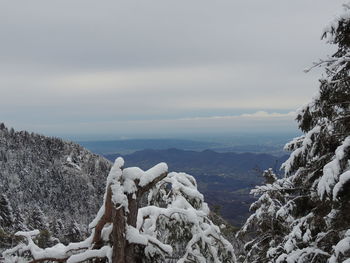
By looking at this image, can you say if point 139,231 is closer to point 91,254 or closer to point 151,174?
point 91,254

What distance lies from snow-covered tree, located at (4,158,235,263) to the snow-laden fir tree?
1.93 metres

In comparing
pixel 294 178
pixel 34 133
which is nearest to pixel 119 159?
pixel 294 178

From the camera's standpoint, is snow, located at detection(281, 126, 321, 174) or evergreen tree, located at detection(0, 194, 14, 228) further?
evergreen tree, located at detection(0, 194, 14, 228)

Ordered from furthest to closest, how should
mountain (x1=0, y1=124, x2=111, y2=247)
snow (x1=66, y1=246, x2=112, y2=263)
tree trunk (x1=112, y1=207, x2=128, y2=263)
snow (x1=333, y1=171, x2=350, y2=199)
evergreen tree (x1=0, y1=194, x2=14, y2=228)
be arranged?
mountain (x1=0, y1=124, x2=111, y2=247), evergreen tree (x1=0, y1=194, x2=14, y2=228), snow (x1=333, y1=171, x2=350, y2=199), snow (x1=66, y1=246, x2=112, y2=263), tree trunk (x1=112, y1=207, x2=128, y2=263)

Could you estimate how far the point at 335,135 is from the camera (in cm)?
685

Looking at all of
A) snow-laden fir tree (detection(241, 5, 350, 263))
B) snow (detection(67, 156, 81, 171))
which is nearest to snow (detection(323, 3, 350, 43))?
snow-laden fir tree (detection(241, 5, 350, 263))

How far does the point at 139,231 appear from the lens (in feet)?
17.3

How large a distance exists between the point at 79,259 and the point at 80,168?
17879 centimetres

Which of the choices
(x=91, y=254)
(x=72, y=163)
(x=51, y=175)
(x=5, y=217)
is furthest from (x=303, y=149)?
(x=72, y=163)

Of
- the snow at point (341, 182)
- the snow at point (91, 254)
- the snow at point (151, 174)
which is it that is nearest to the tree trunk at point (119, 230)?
the snow at point (91, 254)

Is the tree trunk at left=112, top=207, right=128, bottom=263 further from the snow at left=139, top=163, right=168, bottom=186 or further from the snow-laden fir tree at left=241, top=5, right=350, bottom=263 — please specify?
the snow-laden fir tree at left=241, top=5, right=350, bottom=263

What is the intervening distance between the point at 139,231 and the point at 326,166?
10.1ft

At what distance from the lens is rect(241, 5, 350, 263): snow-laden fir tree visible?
19.2 ft

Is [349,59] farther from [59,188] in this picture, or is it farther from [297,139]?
[59,188]
